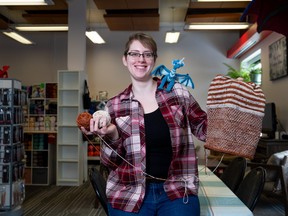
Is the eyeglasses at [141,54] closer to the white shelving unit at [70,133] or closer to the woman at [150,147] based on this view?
the woman at [150,147]

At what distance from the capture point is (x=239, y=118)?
1370 millimetres

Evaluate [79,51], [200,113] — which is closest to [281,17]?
[200,113]

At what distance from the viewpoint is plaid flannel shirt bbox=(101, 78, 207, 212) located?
1.44 meters

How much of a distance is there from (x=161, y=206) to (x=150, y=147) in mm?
262

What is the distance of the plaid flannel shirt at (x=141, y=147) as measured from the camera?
1.44m

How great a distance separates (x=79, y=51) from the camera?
6559 mm

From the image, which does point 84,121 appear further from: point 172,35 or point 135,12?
point 172,35

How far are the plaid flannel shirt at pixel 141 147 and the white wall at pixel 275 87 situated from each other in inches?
197

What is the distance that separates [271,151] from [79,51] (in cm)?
408

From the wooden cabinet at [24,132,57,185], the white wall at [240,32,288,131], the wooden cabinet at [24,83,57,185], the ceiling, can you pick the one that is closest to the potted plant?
the white wall at [240,32,288,131]

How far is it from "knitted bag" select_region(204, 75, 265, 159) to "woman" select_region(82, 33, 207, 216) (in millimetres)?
174

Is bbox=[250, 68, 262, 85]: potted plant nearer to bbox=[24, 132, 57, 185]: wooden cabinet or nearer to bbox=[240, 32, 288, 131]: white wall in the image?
bbox=[240, 32, 288, 131]: white wall

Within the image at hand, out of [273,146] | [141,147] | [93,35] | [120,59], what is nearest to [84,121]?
[141,147]

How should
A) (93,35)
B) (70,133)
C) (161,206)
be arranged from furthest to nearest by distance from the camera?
(93,35) < (70,133) < (161,206)
